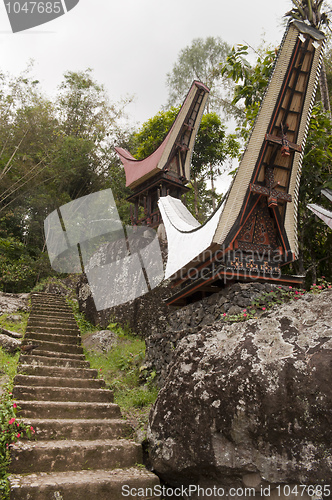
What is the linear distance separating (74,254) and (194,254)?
37.7 feet

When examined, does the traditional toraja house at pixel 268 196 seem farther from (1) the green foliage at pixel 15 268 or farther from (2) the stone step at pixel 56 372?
(1) the green foliage at pixel 15 268

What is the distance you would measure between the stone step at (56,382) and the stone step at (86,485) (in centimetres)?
170

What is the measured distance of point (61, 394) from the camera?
4.85m

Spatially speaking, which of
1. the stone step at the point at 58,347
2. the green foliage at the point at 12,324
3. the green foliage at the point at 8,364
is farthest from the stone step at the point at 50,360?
the green foliage at the point at 12,324

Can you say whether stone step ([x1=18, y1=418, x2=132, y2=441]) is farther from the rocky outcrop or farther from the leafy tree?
the leafy tree

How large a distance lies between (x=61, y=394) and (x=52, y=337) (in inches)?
95.8

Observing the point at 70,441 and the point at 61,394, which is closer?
the point at 70,441

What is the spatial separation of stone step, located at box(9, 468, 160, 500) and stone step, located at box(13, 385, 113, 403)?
1.33 meters

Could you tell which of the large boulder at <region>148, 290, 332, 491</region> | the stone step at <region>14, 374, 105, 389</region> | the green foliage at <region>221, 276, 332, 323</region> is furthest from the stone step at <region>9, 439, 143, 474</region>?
the green foliage at <region>221, 276, 332, 323</region>

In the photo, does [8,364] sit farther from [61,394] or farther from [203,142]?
[203,142]

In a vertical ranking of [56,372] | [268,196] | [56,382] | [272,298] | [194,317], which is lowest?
[56,382]

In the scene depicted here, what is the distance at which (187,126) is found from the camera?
11203 mm

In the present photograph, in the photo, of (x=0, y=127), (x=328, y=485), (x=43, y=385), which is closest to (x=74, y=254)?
(x=0, y=127)

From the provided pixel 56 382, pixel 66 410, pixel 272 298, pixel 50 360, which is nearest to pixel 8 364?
pixel 50 360
